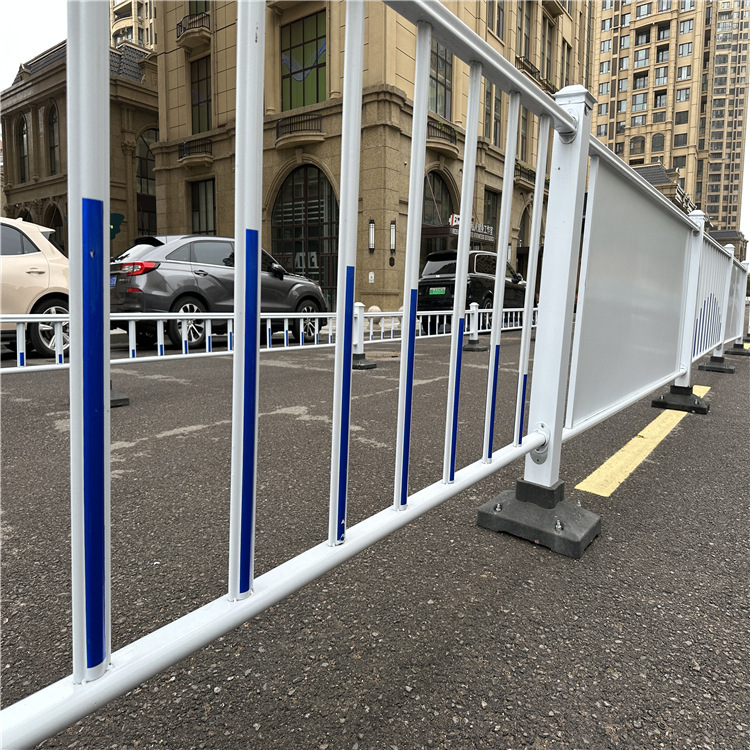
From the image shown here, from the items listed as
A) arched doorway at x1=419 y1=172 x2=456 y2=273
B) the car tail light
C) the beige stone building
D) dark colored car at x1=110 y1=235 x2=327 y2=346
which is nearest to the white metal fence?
dark colored car at x1=110 y1=235 x2=327 y2=346

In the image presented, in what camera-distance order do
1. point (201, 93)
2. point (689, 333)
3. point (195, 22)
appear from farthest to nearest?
point (201, 93), point (195, 22), point (689, 333)

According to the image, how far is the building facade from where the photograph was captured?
27000mm

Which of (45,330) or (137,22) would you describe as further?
(137,22)

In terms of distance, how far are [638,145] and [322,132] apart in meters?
66.4

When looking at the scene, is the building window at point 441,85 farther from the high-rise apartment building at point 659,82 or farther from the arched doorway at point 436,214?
the high-rise apartment building at point 659,82

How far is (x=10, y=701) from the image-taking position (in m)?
1.34

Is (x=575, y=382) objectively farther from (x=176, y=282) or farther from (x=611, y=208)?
(x=176, y=282)

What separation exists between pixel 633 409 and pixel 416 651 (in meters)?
3.86

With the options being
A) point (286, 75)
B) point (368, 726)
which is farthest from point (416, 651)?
point (286, 75)

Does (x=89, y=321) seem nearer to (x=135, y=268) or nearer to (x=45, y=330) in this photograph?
(x=45, y=330)

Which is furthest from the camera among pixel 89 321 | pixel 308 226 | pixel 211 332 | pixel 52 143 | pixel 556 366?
pixel 52 143

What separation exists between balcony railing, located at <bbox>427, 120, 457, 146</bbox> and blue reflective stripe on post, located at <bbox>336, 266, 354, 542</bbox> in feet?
60.6

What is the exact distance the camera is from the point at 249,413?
3.37ft

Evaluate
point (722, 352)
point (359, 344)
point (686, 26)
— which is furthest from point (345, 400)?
point (686, 26)
